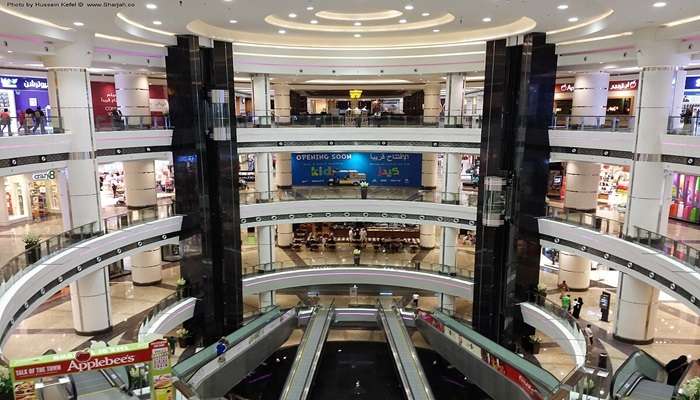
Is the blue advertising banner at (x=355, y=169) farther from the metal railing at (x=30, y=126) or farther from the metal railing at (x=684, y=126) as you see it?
the metal railing at (x=30, y=126)

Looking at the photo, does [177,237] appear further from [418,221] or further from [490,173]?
[490,173]

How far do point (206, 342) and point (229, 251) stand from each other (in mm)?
3757

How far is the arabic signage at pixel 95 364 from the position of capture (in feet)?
24.0

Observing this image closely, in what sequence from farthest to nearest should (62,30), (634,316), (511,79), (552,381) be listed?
(511,79)
(634,316)
(62,30)
(552,381)

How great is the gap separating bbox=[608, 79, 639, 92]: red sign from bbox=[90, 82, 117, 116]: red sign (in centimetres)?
2539

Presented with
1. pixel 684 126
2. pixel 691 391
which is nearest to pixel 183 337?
pixel 691 391

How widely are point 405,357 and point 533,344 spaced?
5.67 m

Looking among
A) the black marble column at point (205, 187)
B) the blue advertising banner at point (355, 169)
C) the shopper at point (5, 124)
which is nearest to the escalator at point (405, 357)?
the black marble column at point (205, 187)

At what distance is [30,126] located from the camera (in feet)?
46.2

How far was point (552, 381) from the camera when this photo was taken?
41.0ft

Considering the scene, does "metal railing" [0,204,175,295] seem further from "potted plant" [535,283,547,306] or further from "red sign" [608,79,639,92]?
"red sign" [608,79,639,92]

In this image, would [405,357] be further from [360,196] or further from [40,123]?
[40,123]

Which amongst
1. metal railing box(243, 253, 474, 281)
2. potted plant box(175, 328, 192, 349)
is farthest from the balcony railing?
potted plant box(175, 328, 192, 349)

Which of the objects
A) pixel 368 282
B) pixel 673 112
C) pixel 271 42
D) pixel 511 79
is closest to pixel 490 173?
pixel 511 79
